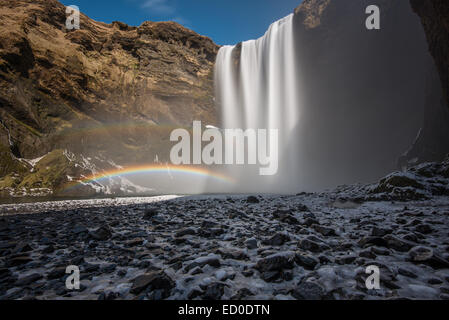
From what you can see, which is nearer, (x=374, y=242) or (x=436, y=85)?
(x=374, y=242)

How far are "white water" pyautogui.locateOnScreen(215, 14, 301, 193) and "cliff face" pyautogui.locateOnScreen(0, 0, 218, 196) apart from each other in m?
4.54

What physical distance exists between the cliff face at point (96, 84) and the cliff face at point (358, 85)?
74.0 ft

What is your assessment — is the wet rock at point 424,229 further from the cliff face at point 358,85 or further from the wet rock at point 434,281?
the cliff face at point 358,85

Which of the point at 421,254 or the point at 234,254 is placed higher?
the point at 421,254

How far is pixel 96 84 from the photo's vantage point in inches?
1344

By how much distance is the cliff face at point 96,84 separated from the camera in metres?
26.9

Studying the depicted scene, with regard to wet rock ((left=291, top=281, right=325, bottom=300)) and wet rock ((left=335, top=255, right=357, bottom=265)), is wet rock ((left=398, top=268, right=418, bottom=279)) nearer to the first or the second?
wet rock ((left=335, top=255, right=357, bottom=265))

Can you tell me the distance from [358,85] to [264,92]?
18.4m

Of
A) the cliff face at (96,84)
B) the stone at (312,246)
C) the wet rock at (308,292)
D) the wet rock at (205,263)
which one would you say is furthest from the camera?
the cliff face at (96,84)

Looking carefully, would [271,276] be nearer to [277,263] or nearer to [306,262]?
[277,263]

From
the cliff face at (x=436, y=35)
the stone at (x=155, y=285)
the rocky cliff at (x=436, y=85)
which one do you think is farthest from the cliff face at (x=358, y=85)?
the stone at (x=155, y=285)

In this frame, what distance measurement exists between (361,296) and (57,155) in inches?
1414

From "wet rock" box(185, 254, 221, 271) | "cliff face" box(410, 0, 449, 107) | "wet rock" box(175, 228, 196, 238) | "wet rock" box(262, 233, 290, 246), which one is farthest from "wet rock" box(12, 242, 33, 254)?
"cliff face" box(410, 0, 449, 107)

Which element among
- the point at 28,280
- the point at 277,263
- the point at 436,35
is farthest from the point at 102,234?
the point at 436,35
